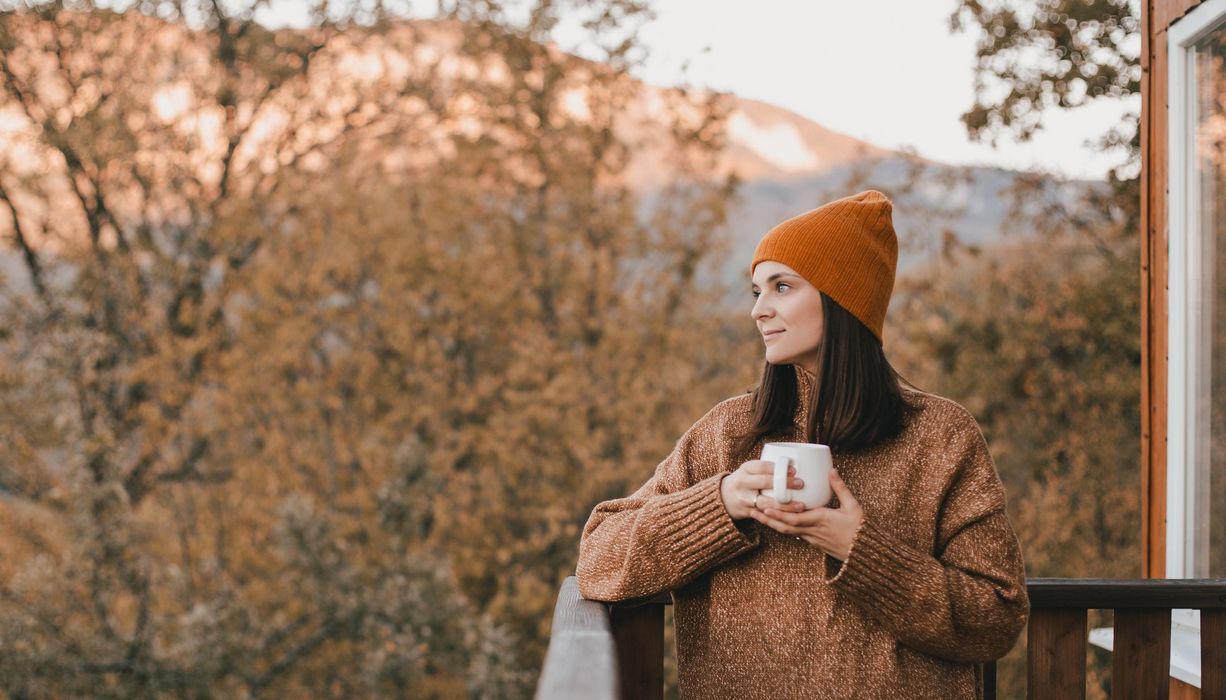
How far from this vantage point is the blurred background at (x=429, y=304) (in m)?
7.10

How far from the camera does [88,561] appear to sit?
23.1 ft

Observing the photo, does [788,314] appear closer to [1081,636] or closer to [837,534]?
[837,534]

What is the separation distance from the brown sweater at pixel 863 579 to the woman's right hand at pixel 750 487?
20 millimetres

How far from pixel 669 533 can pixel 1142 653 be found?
1.02m

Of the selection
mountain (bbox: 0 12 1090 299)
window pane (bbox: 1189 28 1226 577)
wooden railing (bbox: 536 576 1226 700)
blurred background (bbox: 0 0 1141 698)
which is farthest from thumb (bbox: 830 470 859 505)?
mountain (bbox: 0 12 1090 299)

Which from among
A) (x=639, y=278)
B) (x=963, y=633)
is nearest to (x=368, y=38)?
(x=639, y=278)

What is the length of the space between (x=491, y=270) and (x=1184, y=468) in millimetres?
5312

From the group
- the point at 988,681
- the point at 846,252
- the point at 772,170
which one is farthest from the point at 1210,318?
the point at 772,170

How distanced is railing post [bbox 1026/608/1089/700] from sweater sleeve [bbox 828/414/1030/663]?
459 mm

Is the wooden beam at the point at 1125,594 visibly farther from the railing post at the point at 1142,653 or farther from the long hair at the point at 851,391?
the long hair at the point at 851,391

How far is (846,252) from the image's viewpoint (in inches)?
67.3

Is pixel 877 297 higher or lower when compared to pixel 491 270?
lower

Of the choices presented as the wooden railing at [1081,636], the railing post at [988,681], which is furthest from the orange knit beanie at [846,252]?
the railing post at [988,681]

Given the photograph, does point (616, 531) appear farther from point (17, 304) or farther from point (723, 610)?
point (17, 304)
